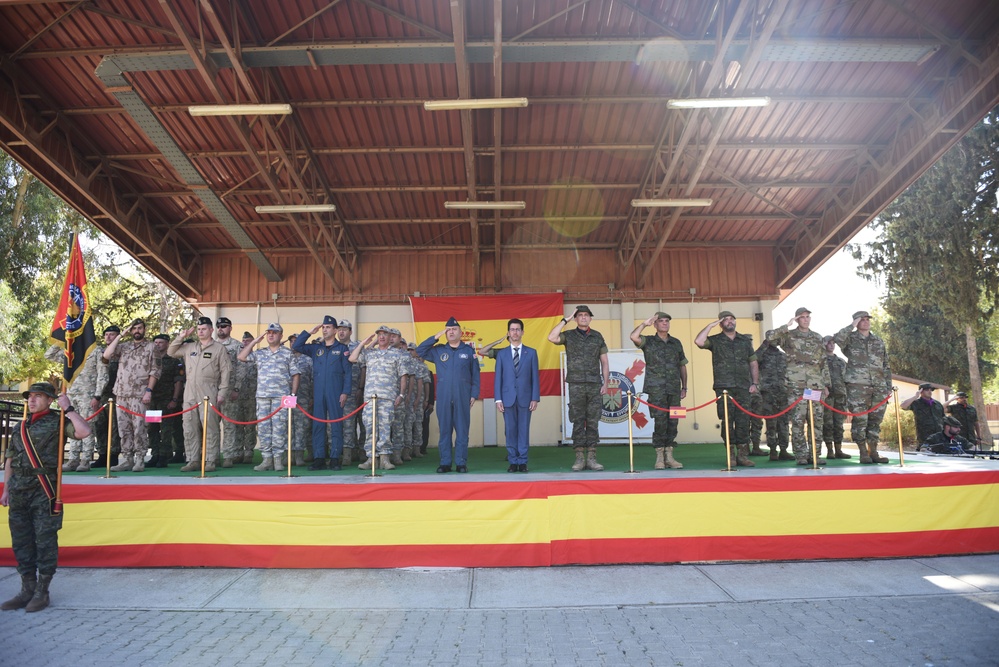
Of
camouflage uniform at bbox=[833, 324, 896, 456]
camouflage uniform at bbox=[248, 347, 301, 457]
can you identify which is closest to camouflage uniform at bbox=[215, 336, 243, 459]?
camouflage uniform at bbox=[248, 347, 301, 457]

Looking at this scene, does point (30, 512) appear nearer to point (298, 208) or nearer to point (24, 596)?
point (24, 596)

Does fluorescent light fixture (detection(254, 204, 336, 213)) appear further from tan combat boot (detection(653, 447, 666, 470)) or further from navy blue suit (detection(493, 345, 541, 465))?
tan combat boot (detection(653, 447, 666, 470))

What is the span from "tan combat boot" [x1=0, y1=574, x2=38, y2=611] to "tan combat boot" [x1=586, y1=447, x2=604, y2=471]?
15.7 feet

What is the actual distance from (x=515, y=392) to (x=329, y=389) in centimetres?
229

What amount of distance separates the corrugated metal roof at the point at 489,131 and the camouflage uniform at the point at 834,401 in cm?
407

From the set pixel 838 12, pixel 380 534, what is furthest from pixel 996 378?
pixel 380 534

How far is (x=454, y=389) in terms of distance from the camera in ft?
21.5

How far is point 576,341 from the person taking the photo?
654 centimetres

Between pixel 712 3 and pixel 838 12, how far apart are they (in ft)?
6.18

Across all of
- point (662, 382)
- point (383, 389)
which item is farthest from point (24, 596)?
point (662, 382)

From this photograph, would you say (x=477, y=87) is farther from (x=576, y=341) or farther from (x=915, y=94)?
(x=915, y=94)

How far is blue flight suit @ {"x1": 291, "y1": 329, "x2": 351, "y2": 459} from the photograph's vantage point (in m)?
7.04

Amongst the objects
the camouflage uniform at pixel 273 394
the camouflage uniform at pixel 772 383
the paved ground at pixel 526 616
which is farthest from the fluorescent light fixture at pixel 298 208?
the camouflage uniform at pixel 772 383

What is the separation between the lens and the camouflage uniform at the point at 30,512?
4422 mm
